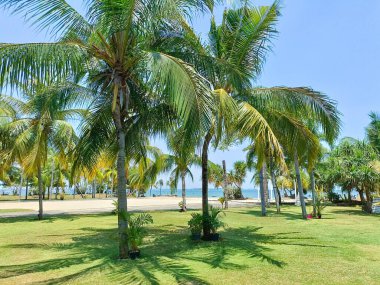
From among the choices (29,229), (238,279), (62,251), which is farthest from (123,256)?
(29,229)

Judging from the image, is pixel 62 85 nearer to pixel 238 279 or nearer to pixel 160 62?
pixel 160 62

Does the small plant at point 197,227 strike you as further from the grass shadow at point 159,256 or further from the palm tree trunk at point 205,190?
the grass shadow at point 159,256

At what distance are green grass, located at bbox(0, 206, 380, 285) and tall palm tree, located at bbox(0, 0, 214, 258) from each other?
1327 mm

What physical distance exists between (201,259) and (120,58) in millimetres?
5426

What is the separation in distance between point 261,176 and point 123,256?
13.4 m

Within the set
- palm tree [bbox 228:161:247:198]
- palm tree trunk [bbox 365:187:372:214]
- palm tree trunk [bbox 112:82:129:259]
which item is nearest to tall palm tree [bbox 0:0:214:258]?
palm tree trunk [bbox 112:82:129:259]

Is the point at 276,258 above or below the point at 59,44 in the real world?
below

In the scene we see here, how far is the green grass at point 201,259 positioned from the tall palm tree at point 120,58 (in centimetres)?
133

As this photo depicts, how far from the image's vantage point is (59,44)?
7367mm

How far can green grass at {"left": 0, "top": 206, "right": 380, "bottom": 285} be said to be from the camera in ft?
22.9

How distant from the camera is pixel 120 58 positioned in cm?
850

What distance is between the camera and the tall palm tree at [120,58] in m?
6.59

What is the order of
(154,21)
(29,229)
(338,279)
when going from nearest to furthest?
(338,279)
(154,21)
(29,229)

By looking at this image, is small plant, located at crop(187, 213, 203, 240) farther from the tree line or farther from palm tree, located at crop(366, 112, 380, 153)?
palm tree, located at crop(366, 112, 380, 153)
